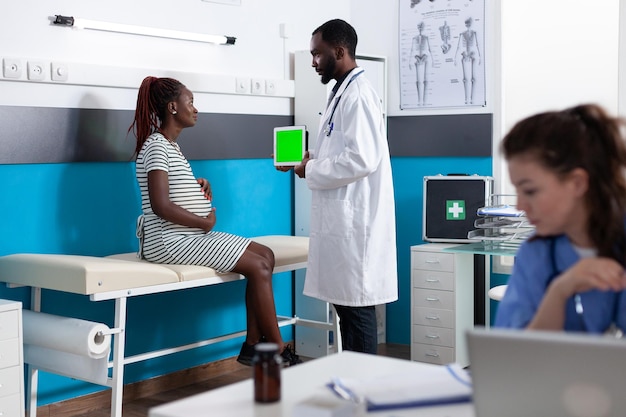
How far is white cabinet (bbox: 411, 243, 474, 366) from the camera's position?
3.99 m

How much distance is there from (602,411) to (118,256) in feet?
8.63

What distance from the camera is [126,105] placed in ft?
11.7

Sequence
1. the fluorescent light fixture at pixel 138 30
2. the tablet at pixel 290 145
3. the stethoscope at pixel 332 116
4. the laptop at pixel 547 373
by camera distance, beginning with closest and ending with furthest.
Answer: the laptop at pixel 547 373 → the stethoscope at pixel 332 116 → the fluorescent light fixture at pixel 138 30 → the tablet at pixel 290 145

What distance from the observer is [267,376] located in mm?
1396

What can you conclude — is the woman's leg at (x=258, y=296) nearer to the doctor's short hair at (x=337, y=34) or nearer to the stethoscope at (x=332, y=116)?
the stethoscope at (x=332, y=116)

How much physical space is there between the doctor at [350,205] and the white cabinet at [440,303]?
77 cm

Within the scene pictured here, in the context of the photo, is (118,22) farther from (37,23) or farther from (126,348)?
(126,348)

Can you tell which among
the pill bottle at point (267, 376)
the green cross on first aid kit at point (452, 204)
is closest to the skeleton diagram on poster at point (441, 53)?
the green cross on first aid kit at point (452, 204)

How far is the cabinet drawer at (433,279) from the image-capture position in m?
4.00

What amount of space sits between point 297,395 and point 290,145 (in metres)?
2.26

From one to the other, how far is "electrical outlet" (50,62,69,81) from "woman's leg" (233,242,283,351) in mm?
972

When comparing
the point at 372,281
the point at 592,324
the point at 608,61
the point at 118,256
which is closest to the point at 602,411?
the point at 592,324

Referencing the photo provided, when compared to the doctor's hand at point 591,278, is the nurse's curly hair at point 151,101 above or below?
above

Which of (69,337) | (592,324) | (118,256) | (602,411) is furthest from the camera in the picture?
(118,256)
